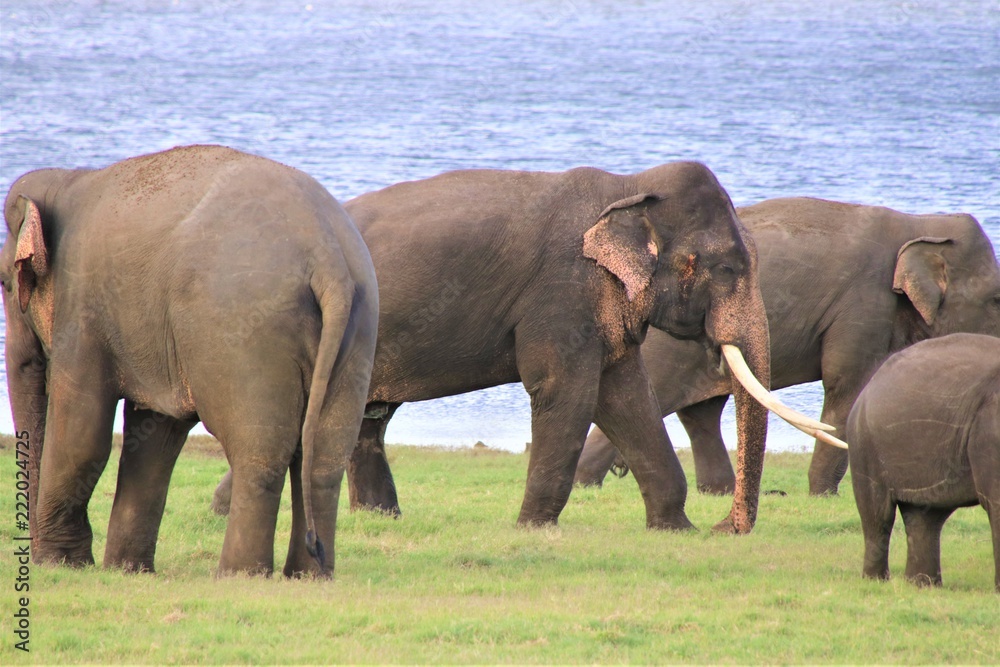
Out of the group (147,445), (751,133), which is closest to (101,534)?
(147,445)

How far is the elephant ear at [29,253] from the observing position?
795 cm

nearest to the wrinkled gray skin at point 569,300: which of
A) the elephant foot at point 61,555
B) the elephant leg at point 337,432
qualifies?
the elephant leg at point 337,432

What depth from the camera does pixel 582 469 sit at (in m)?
13.1

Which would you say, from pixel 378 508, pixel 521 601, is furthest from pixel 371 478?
pixel 521 601

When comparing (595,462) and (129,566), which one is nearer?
(129,566)

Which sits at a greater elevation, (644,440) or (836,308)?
(836,308)

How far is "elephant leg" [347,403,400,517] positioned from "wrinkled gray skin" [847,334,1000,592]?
149 inches

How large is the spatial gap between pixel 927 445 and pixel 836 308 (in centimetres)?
493

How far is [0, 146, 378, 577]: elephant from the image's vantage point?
737 centimetres

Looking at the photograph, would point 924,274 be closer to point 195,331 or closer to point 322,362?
point 322,362

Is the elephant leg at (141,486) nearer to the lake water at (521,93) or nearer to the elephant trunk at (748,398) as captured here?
the elephant trunk at (748,398)

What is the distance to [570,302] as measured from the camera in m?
10.1

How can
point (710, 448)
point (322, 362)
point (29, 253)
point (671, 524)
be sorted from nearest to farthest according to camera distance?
point (322, 362)
point (29, 253)
point (671, 524)
point (710, 448)

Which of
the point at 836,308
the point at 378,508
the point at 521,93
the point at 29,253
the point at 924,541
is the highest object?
the point at 29,253
